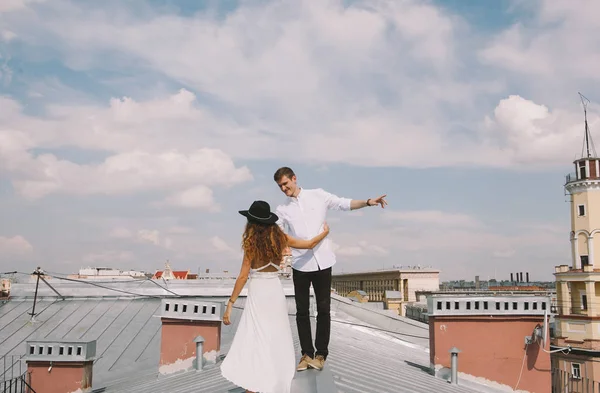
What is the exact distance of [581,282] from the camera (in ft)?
126

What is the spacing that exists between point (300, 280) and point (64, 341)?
6630 mm

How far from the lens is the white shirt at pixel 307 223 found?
602 centimetres

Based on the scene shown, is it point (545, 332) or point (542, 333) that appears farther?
point (542, 333)

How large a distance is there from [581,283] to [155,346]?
32362 millimetres

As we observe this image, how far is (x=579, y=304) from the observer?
38156 millimetres

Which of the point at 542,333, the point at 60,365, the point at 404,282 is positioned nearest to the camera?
the point at 542,333

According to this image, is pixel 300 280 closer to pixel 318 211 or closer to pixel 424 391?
pixel 318 211

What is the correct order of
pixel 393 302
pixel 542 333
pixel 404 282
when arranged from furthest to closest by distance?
1. pixel 404 282
2. pixel 393 302
3. pixel 542 333

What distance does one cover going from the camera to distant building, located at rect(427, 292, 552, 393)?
9.36 m

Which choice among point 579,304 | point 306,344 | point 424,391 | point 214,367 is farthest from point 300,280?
point 579,304

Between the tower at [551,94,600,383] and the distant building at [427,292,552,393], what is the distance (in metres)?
29.3

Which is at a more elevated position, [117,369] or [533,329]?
[533,329]

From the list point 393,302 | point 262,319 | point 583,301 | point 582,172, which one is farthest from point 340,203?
point 393,302

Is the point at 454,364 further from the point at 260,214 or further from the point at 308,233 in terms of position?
the point at 260,214
